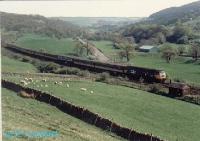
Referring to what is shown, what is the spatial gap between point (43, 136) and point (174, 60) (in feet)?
221

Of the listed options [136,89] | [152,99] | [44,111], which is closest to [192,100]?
[152,99]

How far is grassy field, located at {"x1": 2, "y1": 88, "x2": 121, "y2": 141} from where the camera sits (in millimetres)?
18703

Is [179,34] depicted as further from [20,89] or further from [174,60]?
[20,89]

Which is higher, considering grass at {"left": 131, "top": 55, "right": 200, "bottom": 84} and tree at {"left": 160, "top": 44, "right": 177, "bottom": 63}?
tree at {"left": 160, "top": 44, "right": 177, "bottom": 63}

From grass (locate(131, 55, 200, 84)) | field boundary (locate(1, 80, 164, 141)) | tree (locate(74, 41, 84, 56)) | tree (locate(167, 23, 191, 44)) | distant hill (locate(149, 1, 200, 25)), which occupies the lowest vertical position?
grass (locate(131, 55, 200, 84))

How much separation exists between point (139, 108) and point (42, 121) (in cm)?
1039

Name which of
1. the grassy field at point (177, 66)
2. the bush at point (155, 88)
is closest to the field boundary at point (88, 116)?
the bush at point (155, 88)

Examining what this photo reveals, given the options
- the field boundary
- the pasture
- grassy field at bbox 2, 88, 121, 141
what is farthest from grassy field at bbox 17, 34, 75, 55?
grassy field at bbox 2, 88, 121, 141

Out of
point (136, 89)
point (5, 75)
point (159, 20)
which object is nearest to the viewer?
point (136, 89)

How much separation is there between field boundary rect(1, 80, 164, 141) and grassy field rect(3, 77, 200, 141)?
3.78ft

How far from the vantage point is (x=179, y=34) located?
11369cm

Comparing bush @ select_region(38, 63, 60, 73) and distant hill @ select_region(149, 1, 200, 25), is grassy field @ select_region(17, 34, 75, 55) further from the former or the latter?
distant hill @ select_region(149, 1, 200, 25)

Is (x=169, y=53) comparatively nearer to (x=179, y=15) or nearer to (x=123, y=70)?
(x=123, y=70)

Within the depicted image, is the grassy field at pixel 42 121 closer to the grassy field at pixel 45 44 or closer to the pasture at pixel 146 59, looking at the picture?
the pasture at pixel 146 59
